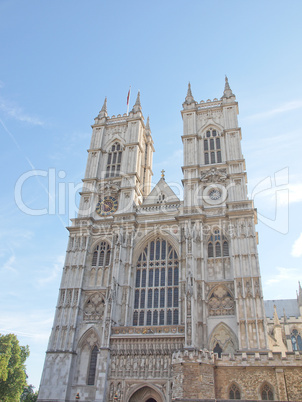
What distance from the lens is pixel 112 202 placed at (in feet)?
111

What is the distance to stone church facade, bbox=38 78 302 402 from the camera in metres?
18.6

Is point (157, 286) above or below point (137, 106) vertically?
below

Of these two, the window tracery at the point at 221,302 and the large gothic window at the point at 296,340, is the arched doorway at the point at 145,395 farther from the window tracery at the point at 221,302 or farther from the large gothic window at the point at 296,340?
the large gothic window at the point at 296,340

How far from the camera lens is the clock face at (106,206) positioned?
3331cm

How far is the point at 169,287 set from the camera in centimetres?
2809

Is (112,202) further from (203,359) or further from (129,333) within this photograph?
(203,359)

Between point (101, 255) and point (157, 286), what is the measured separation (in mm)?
5802

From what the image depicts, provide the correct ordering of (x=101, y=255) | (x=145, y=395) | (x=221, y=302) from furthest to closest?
(x=101, y=255) → (x=221, y=302) → (x=145, y=395)

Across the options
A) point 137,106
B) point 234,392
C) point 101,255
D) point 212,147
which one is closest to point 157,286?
point 101,255

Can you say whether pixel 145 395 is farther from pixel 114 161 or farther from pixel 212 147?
pixel 212 147

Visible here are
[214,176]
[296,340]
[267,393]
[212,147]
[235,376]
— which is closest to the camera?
[267,393]

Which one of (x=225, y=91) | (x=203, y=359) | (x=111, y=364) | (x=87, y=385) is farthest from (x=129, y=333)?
(x=225, y=91)

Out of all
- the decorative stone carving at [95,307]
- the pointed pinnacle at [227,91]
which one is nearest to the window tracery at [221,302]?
the decorative stone carving at [95,307]

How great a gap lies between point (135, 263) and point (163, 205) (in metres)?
5.81
